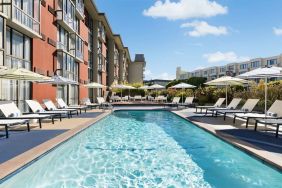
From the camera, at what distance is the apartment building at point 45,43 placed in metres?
14.4

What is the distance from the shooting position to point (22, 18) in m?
15.4

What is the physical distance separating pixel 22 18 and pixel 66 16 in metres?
8.53

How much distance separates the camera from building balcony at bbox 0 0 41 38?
1363 centimetres

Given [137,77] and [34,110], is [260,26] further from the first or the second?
[137,77]

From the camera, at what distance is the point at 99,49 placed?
39.4 m

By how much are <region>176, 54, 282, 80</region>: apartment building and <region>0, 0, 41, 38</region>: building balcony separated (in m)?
53.2

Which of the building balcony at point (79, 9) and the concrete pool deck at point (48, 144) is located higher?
the building balcony at point (79, 9)

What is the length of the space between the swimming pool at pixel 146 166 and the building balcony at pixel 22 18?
701 centimetres

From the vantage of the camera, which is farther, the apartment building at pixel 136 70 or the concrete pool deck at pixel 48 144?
the apartment building at pixel 136 70

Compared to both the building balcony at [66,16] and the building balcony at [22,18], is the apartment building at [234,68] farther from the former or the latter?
the building balcony at [22,18]

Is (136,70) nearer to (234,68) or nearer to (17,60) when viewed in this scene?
(234,68)

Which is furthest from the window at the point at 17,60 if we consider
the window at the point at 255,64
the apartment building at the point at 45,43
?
the window at the point at 255,64

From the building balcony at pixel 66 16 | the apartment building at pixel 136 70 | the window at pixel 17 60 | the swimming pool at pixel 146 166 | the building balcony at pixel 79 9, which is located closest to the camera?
the swimming pool at pixel 146 166

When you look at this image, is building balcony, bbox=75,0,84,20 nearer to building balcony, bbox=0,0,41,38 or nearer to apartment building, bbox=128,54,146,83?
building balcony, bbox=0,0,41,38
